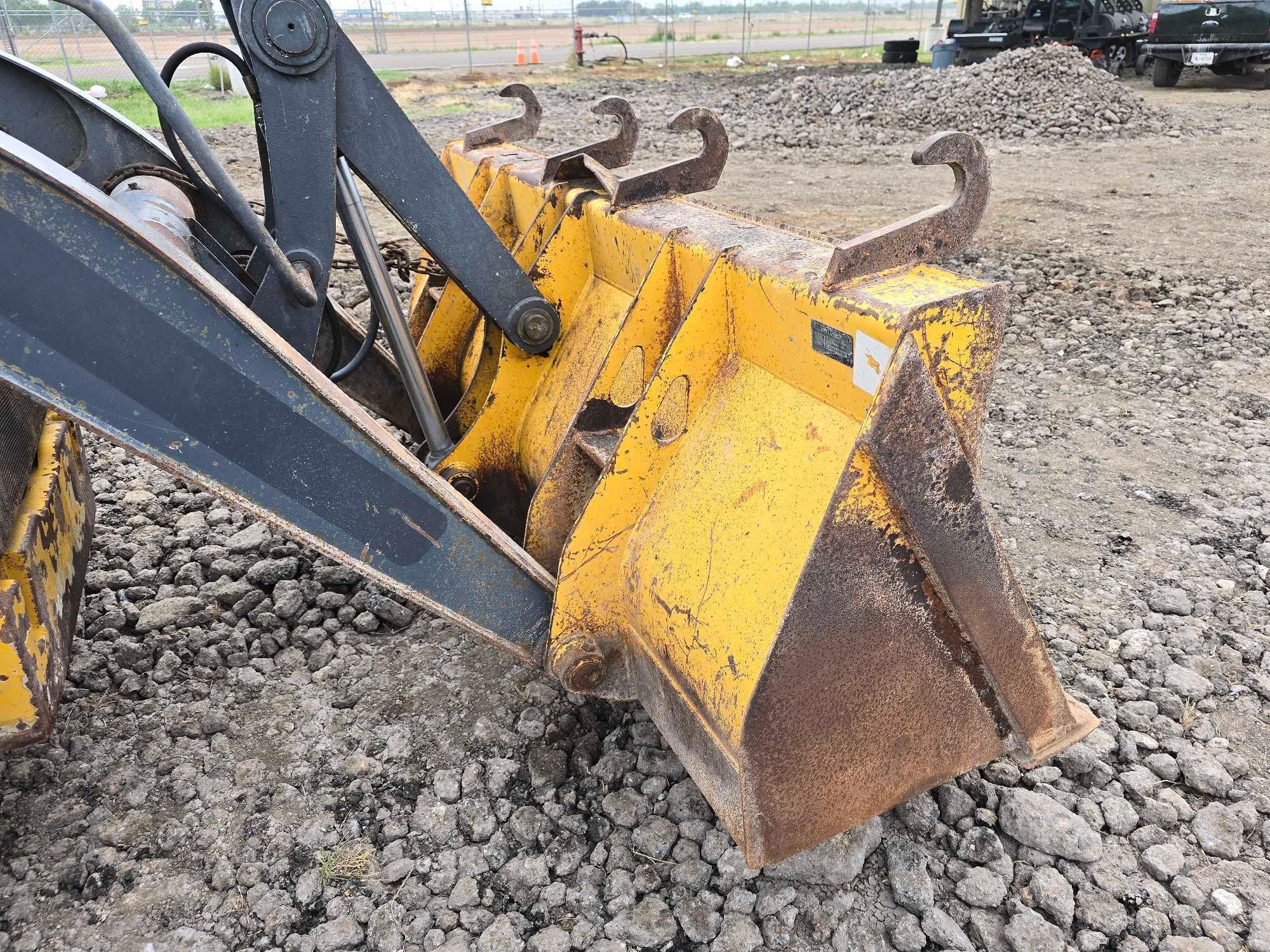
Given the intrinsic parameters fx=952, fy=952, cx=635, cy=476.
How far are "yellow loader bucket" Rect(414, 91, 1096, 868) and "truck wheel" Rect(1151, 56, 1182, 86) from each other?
62.0 ft

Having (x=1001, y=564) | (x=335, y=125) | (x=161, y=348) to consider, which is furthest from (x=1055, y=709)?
(x=335, y=125)

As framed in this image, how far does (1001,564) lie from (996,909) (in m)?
0.78

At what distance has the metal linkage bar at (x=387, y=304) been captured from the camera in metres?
2.40

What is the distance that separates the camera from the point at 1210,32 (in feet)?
53.6

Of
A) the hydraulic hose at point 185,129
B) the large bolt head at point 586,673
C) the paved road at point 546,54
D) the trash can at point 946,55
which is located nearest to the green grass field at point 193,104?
the paved road at point 546,54

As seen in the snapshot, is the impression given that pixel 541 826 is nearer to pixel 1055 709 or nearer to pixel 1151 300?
pixel 1055 709

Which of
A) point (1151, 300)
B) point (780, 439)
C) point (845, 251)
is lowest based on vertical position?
point (1151, 300)

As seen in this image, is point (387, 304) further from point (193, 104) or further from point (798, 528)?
point (193, 104)

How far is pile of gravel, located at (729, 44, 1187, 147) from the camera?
40.4 feet

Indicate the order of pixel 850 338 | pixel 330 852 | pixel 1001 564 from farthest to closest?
pixel 330 852 < pixel 1001 564 < pixel 850 338

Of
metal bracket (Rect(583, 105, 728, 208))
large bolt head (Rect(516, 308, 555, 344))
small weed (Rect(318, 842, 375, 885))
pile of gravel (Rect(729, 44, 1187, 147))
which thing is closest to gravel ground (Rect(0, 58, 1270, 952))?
small weed (Rect(318, 842, 375, 885))

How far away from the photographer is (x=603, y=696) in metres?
2.23

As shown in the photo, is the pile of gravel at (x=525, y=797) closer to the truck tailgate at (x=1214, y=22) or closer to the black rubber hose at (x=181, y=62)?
the black rubber hose at (x=181, y=62)

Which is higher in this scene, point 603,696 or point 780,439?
point 780,439
